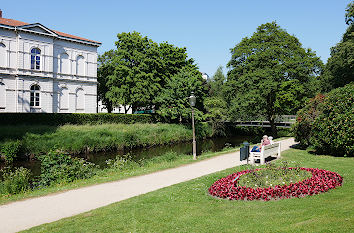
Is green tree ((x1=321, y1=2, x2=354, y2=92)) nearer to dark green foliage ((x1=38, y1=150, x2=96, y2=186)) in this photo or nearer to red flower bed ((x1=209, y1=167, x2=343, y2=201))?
red flower bed ((x1=209, y1=167, x2=343, y2=201))

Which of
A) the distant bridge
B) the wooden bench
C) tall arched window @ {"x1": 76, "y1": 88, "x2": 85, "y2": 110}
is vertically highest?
tall arched window @ {"x1": 76, "y1": 88, "x2": 85, "y2": 110}

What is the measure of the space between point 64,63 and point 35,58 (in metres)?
4.06

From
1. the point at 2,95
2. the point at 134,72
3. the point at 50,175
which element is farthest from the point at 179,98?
the point at 50,175

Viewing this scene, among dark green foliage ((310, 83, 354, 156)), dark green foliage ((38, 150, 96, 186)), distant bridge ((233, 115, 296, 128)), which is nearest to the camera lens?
dark green foliage ((38, 150, 96, 186))

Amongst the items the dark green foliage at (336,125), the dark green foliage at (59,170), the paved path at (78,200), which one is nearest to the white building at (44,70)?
the dark green foliage at (59,170)

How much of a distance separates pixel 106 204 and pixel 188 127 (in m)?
30.1

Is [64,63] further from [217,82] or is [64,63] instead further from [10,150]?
[217,82]

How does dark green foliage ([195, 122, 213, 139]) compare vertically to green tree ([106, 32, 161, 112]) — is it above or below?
below

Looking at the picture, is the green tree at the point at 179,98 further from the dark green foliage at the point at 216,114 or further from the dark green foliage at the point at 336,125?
the dark green foliage at the point at 336,125

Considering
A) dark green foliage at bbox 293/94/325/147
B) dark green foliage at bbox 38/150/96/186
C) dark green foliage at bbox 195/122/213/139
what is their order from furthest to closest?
dark green foliage at bbox 195/122/213/139 → dark green foliage at bbox 293/94/325/147 → dark green foliage at bbox 38/150/96/186

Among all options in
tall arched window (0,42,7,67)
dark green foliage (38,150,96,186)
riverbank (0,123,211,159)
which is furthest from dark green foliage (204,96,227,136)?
dark green foliage (38,150,96,186)

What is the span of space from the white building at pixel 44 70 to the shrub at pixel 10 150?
15709 mm

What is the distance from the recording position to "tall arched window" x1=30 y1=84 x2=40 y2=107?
35594 mm

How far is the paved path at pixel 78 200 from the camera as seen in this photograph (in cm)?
702
